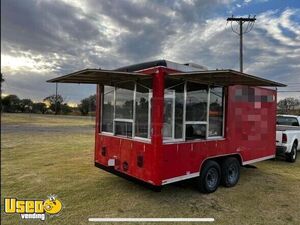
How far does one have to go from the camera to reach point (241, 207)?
4.76m

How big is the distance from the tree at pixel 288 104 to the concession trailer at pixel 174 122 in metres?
22.7

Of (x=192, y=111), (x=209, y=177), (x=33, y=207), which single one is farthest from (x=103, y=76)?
(x=209, y=177)

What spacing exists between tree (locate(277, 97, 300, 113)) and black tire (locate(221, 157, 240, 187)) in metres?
23.3

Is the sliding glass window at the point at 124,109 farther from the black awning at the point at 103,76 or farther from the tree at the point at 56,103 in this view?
the tree at the point at 56,103

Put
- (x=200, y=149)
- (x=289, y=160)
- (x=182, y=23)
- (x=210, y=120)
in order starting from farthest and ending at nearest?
(x=289, y=160)
(x=182, y=23)
(x=210, y=120)
(x=200, y=149)

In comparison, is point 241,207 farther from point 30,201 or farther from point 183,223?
point 30,201

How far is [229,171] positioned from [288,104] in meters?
24.8

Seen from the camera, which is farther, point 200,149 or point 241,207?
point 200,149

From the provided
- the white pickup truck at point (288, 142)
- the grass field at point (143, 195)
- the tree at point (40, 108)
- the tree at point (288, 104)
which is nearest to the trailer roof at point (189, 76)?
the grass field at point (143, 195)

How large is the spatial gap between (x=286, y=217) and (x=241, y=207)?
754 mm

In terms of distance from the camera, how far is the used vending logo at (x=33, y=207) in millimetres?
4335

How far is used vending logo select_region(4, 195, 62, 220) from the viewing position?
4.34 meters

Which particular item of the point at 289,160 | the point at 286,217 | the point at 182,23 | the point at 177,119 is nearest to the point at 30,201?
the point at 177,119

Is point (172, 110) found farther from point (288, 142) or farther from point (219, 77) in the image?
point (288, 142)
